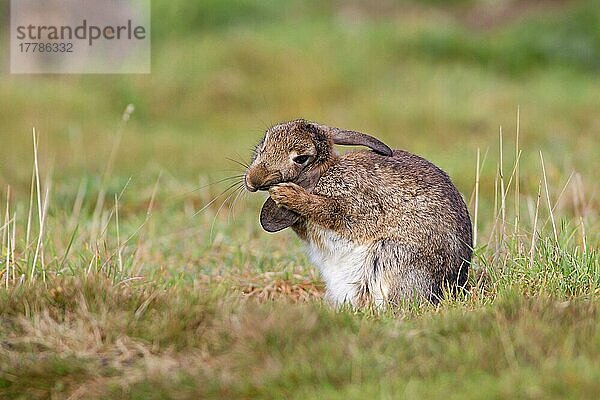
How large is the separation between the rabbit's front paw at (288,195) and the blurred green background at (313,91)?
204 inches

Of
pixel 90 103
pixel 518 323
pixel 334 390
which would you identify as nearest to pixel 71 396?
pixel 334 390

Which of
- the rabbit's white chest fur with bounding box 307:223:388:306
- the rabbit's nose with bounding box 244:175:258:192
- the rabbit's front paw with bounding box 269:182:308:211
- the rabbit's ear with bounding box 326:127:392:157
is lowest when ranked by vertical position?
the rabbit's white chest fur with bounding box 307:223:388:306

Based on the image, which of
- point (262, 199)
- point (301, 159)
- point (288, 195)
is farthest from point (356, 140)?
point (262, 199)

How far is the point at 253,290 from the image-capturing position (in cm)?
624

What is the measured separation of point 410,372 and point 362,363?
196 mm

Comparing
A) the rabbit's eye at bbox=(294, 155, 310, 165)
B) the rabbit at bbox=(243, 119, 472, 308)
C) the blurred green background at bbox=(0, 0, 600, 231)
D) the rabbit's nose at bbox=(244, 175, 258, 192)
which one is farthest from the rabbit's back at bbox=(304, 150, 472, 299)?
the blurred green background at bbox=(0, 0, 600, 231)

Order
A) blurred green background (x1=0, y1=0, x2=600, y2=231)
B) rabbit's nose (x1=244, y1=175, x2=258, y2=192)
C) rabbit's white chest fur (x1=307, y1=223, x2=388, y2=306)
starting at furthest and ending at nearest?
blurred green background (x1=0, y1=0, x2=600, y2=231) < rabbit's white chest fur (x1=307, y1=223, x2=388, y2=306) < rabbit's nose (x1=244, y1=175, x2=258, y2=192)

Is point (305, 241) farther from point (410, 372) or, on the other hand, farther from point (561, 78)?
point (561, 78)

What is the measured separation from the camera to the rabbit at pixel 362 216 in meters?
5.85

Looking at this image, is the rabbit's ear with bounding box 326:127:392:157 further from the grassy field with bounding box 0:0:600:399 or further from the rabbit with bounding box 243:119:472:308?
the grassy field with bounding box 0:0:600:399

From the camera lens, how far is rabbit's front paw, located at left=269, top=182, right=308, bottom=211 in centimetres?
582

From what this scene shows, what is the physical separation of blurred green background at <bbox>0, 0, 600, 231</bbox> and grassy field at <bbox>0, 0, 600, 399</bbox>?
0.05 m

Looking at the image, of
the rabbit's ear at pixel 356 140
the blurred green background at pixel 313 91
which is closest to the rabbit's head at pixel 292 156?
the rabbit's ear at pixel 356 140

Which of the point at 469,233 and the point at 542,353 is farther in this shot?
the point at 469,233
